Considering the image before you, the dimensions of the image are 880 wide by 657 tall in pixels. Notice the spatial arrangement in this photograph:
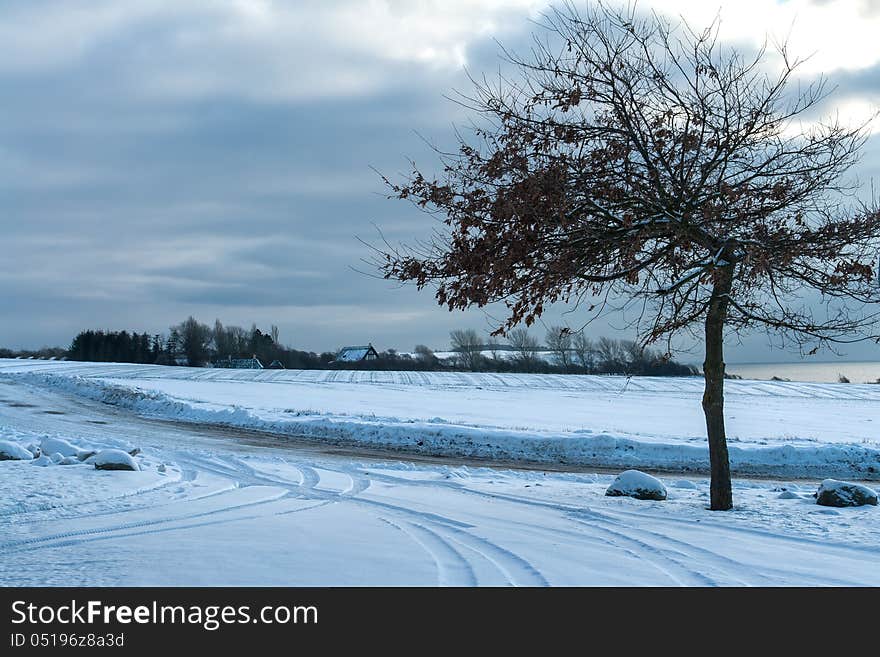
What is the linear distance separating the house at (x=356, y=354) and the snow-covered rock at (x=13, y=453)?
8872cm

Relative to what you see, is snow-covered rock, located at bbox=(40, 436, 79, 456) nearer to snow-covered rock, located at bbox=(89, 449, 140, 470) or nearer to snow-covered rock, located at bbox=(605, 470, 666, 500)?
snow-covered rock, located at bbox=(89, 449, 140, 470)

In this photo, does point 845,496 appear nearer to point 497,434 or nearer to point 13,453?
point 497,434

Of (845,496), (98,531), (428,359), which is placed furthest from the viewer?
(428,359)

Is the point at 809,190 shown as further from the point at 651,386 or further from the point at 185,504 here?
the point at 651,386

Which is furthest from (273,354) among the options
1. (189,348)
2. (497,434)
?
(497,434)

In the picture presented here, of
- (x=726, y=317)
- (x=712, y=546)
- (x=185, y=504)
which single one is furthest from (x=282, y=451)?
(x=712, y=546)

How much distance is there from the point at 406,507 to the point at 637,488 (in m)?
3.90

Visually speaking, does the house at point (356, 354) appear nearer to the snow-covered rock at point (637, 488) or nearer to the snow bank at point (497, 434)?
the snow bank at point (497, 434)

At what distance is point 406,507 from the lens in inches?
435

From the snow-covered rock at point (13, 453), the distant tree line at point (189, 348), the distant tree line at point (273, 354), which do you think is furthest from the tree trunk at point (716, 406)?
the distant tree line at point (189, 348)

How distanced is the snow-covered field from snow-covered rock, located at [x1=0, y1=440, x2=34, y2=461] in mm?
754

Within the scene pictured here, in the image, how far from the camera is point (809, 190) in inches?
420

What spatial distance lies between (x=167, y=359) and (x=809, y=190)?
11193cm

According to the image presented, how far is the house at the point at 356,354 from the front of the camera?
4168 inches
